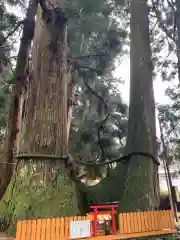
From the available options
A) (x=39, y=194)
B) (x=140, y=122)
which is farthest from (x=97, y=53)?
(x=39, y=194)

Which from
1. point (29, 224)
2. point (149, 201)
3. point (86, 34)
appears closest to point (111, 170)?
point (149, 201)

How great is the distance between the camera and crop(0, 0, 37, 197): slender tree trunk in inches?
254

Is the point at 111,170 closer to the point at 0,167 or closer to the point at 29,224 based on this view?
the point at 0,167

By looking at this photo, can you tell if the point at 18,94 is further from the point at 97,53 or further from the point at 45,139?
the point at 97,53

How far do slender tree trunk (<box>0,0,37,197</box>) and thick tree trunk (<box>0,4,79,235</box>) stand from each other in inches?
77.5

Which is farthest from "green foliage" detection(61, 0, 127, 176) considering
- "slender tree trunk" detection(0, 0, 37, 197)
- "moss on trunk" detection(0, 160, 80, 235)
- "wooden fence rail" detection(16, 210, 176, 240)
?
"wooden fence rail" detection(16, 210, 176, 240)

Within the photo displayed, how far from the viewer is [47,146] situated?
4.29 metres

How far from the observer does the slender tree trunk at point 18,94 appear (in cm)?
645

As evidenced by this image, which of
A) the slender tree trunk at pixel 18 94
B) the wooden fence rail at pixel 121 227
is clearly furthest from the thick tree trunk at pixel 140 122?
the slender tree trunk at pixel 18 94

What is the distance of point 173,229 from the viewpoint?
4023 mm

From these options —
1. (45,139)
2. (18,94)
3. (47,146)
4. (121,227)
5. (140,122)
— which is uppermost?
(18,94)

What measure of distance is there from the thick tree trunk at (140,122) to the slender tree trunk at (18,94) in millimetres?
2872

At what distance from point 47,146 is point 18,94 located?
3.13 meters

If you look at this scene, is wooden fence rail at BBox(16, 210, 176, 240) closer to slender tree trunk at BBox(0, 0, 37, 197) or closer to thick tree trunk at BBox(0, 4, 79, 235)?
thick tree trunk at BBox(0, 4, 79, 235)
